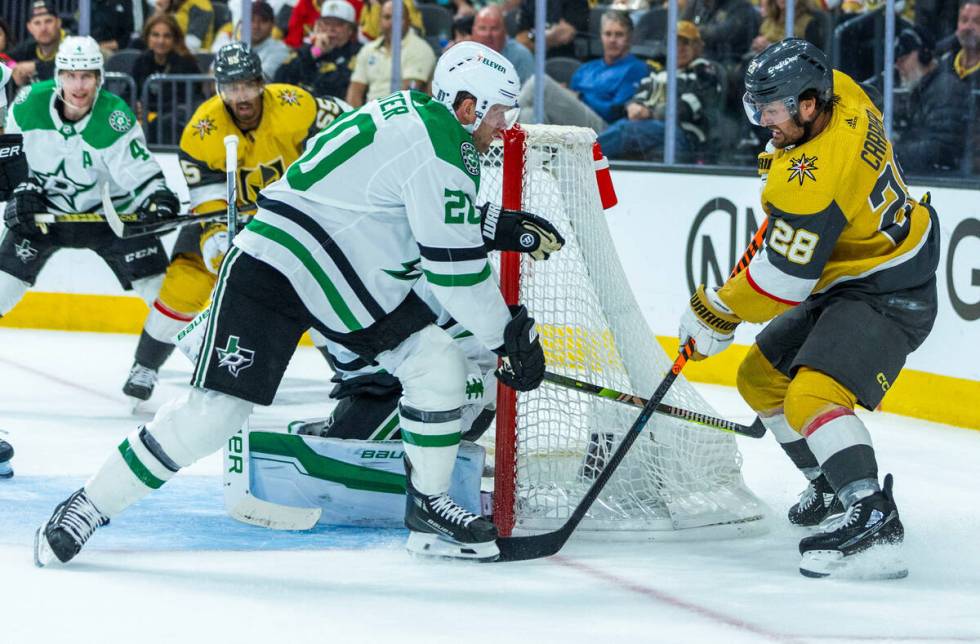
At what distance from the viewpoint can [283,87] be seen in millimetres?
5137

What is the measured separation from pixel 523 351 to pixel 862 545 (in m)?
0.77

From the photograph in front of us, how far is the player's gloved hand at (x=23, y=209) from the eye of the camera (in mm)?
4805

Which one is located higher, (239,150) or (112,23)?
(112,23)

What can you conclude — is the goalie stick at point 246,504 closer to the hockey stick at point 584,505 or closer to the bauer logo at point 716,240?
the hockey stick at point 584,505

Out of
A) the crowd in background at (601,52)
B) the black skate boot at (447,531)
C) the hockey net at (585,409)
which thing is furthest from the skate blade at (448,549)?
the crowd in background at (601,52)

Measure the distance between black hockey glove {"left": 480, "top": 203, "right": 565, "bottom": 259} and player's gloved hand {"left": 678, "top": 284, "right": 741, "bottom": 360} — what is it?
0.31m

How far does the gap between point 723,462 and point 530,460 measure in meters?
0.47

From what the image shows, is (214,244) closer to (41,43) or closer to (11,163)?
(11,163)

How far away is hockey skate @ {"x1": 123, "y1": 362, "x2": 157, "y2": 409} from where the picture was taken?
497 cm

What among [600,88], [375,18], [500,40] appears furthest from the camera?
[375,18]

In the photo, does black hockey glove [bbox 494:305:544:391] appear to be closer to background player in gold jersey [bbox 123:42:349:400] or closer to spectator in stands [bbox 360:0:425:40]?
background player in gold jersey [bbox 123:42:349:400]

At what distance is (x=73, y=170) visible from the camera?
4.93 metres

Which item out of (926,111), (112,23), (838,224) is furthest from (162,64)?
(838,224)

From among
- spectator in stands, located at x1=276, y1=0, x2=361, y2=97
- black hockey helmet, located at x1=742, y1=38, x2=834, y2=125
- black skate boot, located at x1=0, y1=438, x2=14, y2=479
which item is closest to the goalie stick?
black skate boot, located at x1=0, y1=438, x2=14, y2=479
